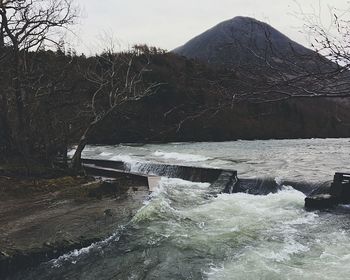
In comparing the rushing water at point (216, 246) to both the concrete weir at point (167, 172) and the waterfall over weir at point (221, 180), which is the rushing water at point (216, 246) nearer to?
the waterfall over weir at point (221, 180)

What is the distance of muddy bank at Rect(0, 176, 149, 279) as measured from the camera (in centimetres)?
648

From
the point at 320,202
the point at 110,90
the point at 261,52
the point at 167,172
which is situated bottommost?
the point at 320,202

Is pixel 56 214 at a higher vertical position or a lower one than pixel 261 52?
lower

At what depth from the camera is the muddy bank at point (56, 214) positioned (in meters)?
6.48

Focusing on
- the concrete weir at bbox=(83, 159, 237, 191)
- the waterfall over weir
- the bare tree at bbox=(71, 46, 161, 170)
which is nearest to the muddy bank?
the concrete weir at bbox=(83, 159, 237, 191)

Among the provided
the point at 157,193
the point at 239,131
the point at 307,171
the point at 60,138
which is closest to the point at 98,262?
the point at 157,193

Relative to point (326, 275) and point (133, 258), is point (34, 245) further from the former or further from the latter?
point (326, 275)

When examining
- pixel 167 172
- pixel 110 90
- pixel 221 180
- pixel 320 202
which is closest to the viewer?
pixel 320 202

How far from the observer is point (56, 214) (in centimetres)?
831

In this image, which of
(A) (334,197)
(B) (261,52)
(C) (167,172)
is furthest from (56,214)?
(C) (167,172)

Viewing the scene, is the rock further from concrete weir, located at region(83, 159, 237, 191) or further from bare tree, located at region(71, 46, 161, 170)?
bare tree, located at region(71, 46, 161, 170)

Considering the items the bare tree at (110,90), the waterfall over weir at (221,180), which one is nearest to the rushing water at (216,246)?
the waterfall over weir at (221,180)

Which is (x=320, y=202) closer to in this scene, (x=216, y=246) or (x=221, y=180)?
(x=221, y=180)

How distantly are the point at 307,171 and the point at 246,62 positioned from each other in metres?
15.8
